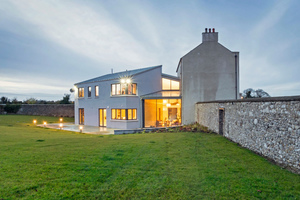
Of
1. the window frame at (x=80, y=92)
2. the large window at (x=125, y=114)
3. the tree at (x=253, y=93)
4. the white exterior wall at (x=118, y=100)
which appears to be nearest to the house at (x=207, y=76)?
the white exterior wall at (x=118, y=100)

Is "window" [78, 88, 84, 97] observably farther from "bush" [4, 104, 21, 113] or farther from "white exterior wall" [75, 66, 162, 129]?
"bush" [4, 104, 21, 113]

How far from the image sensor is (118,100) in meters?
17.4

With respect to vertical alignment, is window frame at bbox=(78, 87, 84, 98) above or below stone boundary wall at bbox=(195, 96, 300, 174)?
above

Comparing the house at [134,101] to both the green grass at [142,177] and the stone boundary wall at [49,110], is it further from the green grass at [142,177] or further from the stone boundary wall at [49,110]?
the stone boundary wall at [49,110]

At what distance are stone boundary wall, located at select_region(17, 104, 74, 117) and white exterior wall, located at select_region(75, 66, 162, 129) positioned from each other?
11.2m

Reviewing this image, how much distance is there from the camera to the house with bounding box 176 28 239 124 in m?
17.0

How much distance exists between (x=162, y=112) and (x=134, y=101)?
13.0 ft

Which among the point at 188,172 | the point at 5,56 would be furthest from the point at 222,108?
the point at 5,56

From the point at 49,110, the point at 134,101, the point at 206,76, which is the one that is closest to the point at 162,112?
the point at 134,101

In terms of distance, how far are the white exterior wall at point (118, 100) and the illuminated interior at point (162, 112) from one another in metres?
1.21

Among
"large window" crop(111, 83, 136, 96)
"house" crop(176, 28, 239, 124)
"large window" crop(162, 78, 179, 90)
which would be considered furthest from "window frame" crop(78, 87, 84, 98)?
"house" crop(176, 28, 239, 124)

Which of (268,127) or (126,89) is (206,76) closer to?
(126,89)

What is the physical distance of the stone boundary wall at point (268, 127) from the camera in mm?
4539

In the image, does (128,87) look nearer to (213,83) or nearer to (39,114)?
(213,83)
